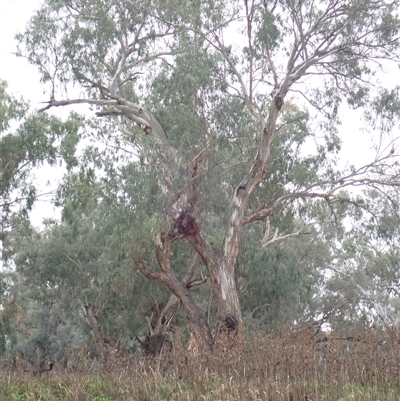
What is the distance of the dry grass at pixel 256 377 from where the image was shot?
325 inches

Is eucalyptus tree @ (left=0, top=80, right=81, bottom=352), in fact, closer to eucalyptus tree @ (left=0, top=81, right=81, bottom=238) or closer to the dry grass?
eucalyptus tree @ (left=0, top=81, right=81, bottom=238)

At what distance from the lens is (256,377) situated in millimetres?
9141

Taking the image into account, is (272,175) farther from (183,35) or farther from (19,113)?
(19,113)

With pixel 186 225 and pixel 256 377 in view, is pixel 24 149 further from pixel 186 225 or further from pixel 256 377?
pixel 256 377

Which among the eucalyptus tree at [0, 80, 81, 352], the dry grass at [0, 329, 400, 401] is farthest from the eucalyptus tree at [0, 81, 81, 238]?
the dry grass at [0, 329, 400, 401]

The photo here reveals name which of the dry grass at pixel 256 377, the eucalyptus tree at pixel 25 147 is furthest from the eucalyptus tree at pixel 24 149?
the dry grass at pixel 256 377

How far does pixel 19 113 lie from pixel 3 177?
170 cm

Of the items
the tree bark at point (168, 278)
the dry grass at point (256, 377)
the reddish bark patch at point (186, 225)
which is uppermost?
the reddish bark patch at point (186, 225)

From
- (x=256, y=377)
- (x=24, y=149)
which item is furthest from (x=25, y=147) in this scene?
(x=256, y=377)

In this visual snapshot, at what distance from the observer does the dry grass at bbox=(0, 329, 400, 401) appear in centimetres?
827

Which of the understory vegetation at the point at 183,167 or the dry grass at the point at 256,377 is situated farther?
the understory vegetation at the point at 183,167

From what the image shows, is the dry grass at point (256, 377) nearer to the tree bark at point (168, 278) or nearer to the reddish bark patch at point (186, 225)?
the tree bark at point (168, 278)

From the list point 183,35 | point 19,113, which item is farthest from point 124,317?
point 183,35

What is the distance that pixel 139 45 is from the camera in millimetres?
19875
